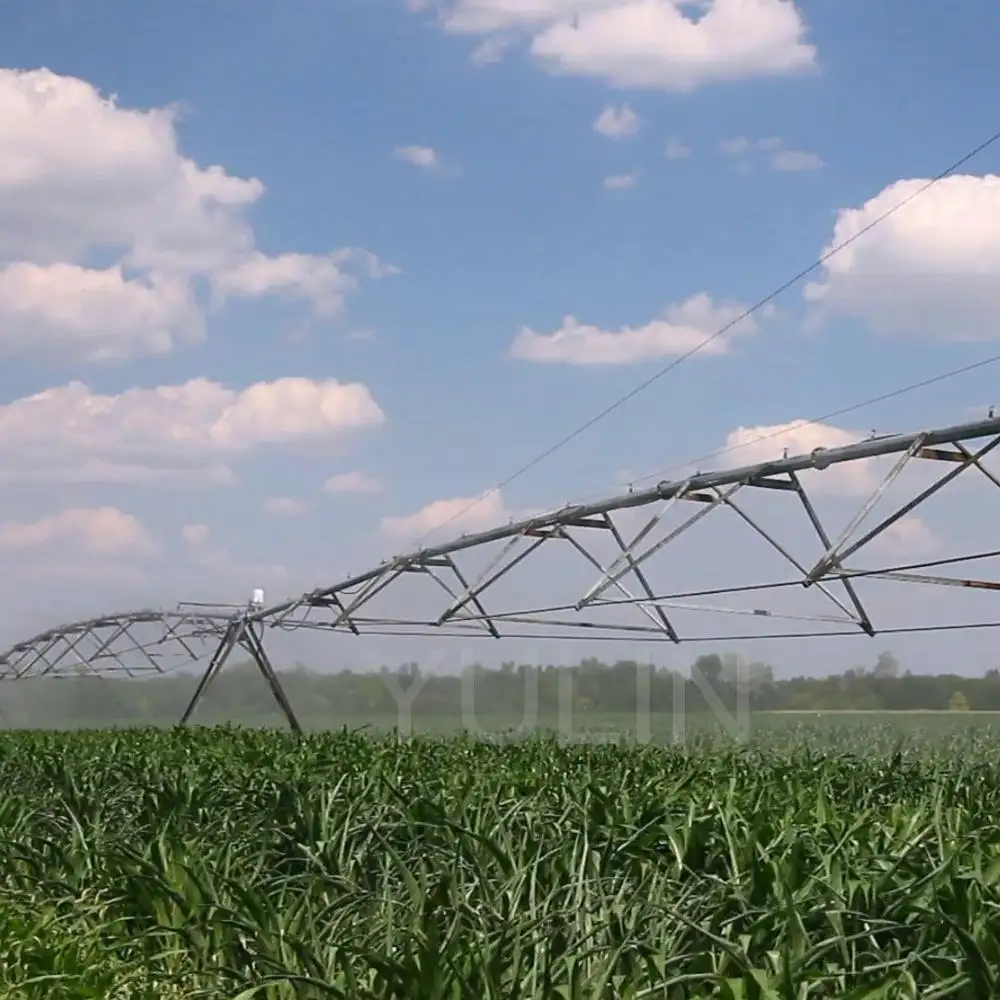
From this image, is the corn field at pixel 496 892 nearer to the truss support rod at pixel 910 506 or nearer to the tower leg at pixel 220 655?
the truss support rod at pixel 910 506

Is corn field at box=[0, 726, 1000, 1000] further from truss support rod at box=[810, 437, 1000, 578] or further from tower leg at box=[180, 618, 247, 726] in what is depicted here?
tower leg at box=[180, 618, 247, 726]

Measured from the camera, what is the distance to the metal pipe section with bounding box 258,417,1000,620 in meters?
10.5

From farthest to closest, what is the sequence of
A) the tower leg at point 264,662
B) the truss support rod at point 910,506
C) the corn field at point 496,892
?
the tower leg at point 264,662 < the truss support rod at point 910,506 < the corn field at point 496,892

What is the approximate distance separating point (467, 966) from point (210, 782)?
4668mm

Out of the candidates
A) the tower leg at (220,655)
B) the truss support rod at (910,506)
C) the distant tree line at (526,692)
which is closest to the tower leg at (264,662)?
the tower leg at (220,655)

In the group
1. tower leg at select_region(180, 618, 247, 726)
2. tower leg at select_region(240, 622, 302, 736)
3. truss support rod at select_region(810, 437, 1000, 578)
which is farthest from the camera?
tower leg at select_region(180, 618, 247, 726)

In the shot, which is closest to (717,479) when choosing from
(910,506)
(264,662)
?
(910,506)

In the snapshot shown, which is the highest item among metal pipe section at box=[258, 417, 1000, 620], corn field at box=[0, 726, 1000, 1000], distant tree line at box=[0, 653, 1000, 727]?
metal pipe section at box=[258, 417, 1000, 620]

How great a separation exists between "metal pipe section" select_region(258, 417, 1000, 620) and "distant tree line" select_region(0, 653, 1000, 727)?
2201 mm

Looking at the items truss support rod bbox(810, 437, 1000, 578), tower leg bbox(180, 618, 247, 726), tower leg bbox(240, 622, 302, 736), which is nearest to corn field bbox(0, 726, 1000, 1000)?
truss support rod bbox(810, 437, 1000, 578)

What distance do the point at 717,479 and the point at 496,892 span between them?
336 inches

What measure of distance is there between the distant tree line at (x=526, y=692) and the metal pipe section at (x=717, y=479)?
7.22ft

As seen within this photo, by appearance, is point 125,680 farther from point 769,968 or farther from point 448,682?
point 769,968

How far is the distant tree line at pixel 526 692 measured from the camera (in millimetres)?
14680
